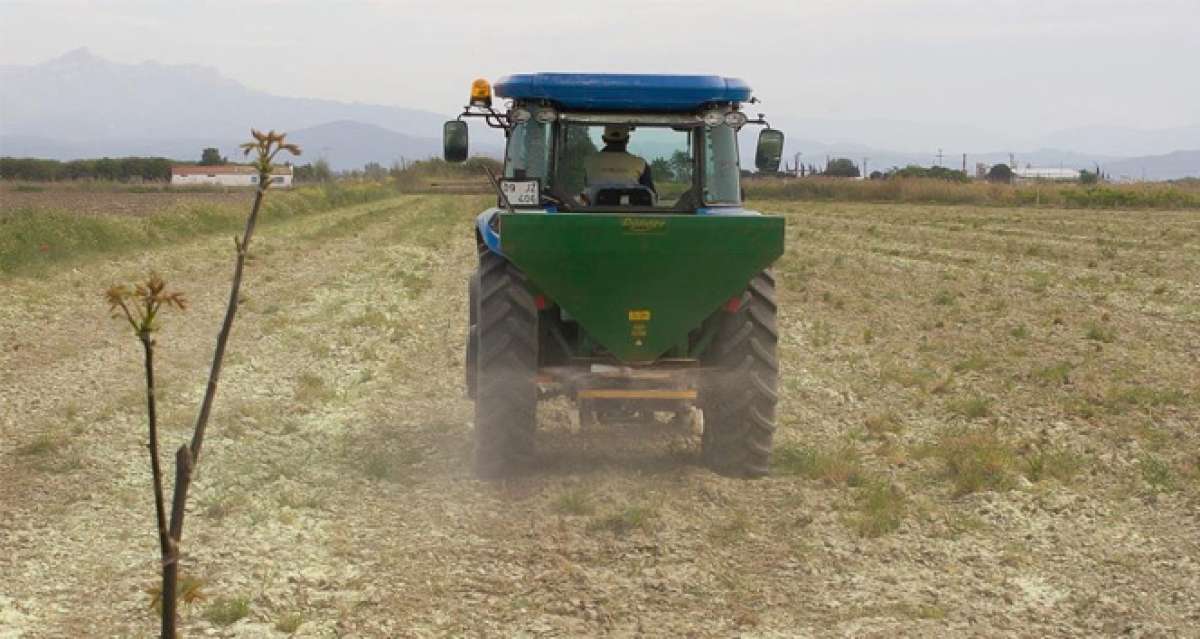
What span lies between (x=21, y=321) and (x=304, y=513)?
8258mm

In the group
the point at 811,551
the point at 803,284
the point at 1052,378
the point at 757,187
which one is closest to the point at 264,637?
the point at 811,551

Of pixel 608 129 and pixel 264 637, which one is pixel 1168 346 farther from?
pixel 264 637

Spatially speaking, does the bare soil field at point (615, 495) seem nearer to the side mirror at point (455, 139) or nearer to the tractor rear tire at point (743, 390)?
the tractor rear tire at point (743, 390)

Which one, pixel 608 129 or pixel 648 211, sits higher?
pixel 608 129

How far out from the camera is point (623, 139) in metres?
7.75

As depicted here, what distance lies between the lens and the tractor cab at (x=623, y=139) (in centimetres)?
725

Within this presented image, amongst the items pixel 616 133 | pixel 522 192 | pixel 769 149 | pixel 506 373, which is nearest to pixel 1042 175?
pixel 769 149

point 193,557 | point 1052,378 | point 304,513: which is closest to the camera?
point 193,557

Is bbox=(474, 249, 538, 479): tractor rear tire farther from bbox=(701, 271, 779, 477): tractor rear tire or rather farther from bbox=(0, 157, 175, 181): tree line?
bbox=(0, 157, 175, 181): tree line

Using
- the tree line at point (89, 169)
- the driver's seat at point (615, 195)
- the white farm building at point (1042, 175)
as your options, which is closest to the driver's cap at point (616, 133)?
the driver's seat at point (615, 195)

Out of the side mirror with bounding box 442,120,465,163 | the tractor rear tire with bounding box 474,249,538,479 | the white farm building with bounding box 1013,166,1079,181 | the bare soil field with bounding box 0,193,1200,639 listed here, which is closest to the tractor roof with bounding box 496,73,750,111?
the side mirror with bounding box 442,120,465,163

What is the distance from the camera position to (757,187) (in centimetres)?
5284

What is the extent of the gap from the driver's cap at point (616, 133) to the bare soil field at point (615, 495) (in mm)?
2127

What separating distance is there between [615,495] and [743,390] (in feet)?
3.48
